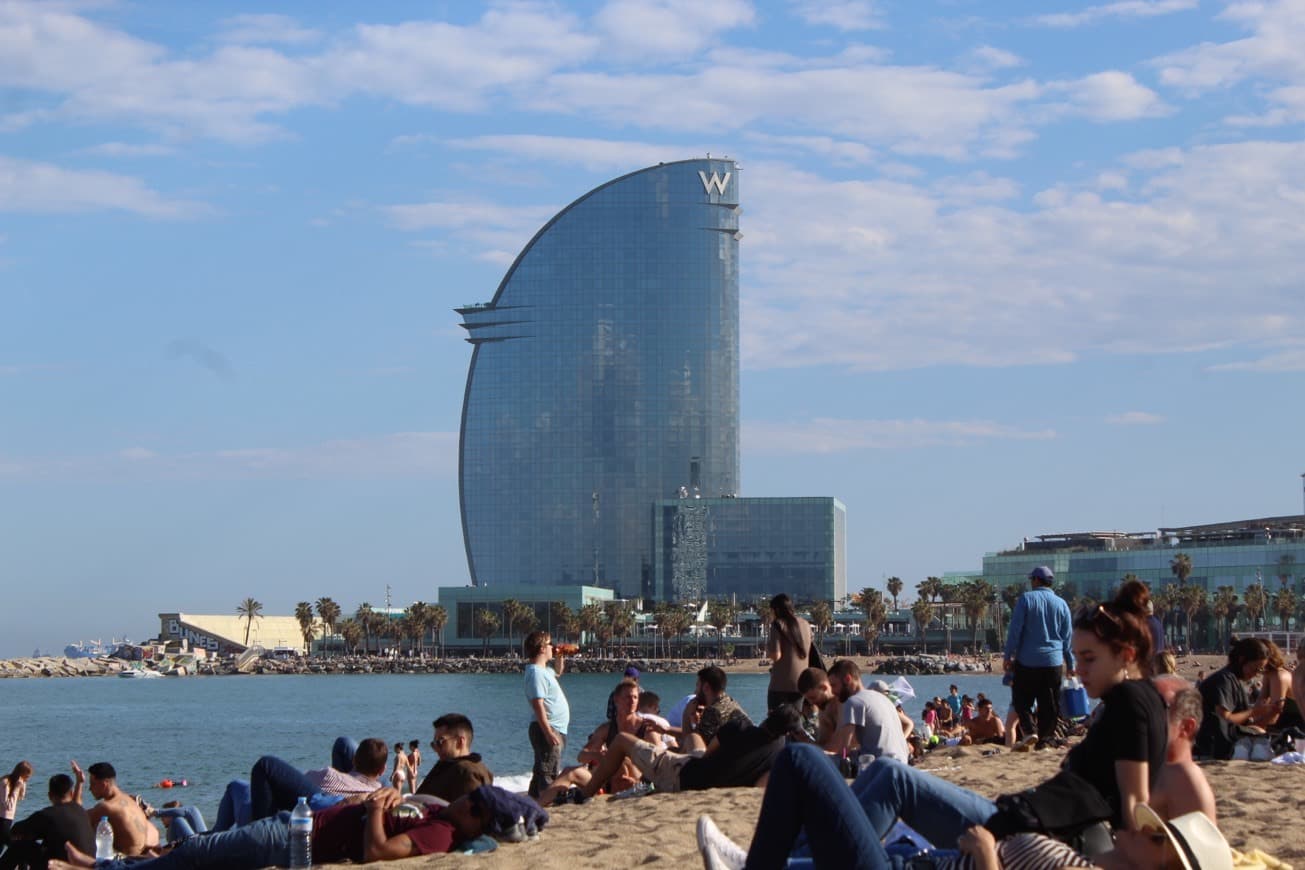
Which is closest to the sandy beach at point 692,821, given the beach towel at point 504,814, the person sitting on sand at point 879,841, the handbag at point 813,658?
the beach towel at point 504,814

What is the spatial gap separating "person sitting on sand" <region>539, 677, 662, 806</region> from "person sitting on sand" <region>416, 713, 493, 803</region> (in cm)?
175

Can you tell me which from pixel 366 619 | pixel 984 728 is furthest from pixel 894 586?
pixel 984 728

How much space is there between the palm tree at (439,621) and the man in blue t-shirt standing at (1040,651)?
118 metres

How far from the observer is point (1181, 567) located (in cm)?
9838

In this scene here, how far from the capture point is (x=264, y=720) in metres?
56.8

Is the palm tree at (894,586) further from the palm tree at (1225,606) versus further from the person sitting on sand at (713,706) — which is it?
the person sitting on sand at (713,706)

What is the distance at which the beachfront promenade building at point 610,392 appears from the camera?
461 ft

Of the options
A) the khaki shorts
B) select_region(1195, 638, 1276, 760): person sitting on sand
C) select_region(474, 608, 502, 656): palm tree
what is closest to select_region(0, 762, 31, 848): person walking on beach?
the khaki shorts

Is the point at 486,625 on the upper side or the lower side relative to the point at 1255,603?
lower

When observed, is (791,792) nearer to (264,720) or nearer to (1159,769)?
(1159,769)

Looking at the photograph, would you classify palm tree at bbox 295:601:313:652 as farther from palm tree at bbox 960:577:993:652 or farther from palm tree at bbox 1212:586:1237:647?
palm tree at bbox 1212:586:1237:647

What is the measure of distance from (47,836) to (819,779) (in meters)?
5.88

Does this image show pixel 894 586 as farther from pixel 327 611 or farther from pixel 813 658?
pixel 813 658

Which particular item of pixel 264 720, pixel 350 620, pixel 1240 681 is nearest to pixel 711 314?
pixel 350 620
